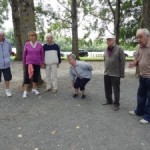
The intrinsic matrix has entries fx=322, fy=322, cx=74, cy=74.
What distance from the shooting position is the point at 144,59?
715 centimetres

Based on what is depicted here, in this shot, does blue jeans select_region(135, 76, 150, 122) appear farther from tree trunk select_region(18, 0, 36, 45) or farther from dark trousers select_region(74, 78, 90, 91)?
tree trunk select_region(18, 0, 36, 45)

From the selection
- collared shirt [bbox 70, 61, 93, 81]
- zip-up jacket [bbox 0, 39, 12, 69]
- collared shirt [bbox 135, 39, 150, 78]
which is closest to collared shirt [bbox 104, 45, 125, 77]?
collared shirt [bbox 135, 39, 150, 78]

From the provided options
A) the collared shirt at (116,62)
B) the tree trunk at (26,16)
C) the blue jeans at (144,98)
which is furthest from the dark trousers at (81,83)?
the tree trunk at (26,16)

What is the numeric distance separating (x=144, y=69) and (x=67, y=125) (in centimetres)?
213

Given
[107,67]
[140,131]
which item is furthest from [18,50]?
[140,131]

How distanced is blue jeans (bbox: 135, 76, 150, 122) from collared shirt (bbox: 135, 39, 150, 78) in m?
0.16

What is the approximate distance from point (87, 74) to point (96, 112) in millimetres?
1548

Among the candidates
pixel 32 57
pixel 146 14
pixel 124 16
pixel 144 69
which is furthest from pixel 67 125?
pixel 124 16

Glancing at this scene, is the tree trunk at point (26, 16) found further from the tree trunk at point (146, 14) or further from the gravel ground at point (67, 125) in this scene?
the tree trunk at point (146, 14)

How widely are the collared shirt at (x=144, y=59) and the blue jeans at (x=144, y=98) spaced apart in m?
0.16

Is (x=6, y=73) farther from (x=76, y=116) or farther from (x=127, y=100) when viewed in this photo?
(x=127, y=100)

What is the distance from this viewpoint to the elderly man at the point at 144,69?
7.07 metres

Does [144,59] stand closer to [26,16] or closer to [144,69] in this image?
[144,69]

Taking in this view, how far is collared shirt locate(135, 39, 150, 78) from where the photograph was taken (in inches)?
279
